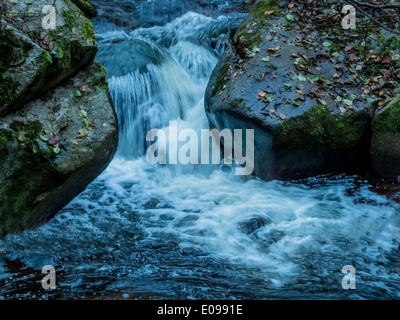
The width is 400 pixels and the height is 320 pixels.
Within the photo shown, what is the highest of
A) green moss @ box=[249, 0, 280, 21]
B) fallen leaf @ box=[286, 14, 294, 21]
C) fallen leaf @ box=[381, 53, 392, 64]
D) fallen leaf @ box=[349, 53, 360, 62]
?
green moss @ box=[249, 0, 280, 21]

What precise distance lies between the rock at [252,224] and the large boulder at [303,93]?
117 cm

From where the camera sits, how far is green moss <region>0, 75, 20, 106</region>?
5.02 m

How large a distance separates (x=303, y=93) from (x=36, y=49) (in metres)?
3.95

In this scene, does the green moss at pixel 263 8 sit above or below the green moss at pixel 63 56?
above

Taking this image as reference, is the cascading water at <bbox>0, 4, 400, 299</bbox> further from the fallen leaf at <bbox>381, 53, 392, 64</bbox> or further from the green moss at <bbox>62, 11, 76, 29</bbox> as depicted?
the fallen leaf at <bbox>381, 53, 392, 64</bbox>

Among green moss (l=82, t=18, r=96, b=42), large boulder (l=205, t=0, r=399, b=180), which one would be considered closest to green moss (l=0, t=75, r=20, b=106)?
green moss (l=82, t=18, r=96, b=42)

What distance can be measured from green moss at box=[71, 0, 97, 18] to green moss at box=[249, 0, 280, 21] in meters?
4.19

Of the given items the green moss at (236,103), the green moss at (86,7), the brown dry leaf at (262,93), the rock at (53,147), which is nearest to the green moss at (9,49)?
the rock at (53,147)

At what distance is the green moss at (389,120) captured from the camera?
20.3 feet

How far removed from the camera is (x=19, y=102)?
17.2 feet

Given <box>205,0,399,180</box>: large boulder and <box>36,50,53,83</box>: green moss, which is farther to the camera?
<box>205,0,399,180</box>: large boulder

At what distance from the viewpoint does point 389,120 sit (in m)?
6.20

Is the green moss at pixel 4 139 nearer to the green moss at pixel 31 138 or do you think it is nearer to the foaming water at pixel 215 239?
the green moss at pixel 31 138

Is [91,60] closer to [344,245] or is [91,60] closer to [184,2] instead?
[344,245]
